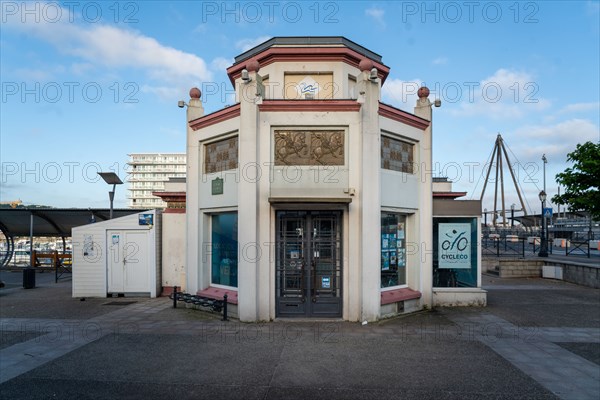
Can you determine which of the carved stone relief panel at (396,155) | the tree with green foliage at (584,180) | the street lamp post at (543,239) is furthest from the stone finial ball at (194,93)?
the street lamp post at (543,239)

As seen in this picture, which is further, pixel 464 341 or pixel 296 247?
pixel 296 247

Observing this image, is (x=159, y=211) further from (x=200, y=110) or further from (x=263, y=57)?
(x=263, y=57)

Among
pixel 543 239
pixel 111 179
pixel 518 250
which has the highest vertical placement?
pixel 111 179

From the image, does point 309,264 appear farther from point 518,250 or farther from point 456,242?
point 518,250

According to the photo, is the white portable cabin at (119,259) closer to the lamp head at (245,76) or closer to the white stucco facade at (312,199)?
the white stucco facade at (312,199)

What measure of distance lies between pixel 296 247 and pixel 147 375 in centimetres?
452

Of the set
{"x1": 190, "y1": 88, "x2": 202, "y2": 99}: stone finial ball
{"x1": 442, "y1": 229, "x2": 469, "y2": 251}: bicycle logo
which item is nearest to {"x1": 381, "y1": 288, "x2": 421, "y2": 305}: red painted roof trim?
{"x1": 442, "y1": 229, "x2": 469, "y2": 251}: bicycle logo

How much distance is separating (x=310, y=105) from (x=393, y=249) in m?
4.66

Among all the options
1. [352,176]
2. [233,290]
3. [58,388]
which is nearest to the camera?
[58,388]

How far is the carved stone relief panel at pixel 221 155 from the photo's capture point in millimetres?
9930

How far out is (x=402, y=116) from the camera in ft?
32.8

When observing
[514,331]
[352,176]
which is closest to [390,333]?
[514,331]

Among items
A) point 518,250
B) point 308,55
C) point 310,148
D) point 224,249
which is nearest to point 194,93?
point 308,55

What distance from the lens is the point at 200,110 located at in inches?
440
